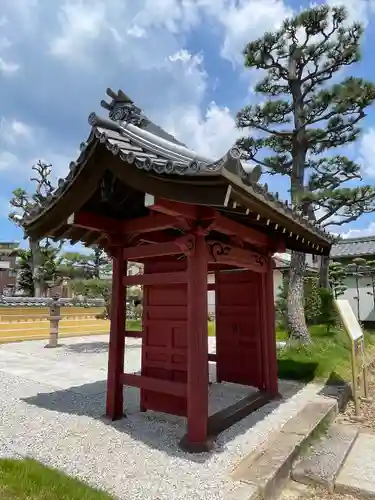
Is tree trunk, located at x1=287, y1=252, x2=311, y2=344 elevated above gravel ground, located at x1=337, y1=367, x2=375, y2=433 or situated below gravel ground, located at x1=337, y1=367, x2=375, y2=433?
above

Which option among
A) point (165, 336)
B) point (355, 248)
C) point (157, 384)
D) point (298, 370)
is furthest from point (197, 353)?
point (355, 248)

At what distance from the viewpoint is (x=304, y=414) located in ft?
14.5

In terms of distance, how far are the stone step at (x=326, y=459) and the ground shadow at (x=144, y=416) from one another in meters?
0.69

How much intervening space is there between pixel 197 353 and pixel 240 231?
1525mm

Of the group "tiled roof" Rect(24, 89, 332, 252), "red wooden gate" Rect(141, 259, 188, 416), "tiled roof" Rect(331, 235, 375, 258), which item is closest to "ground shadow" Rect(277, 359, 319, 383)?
"tiled roof" Rect(24, 89, 332, 252)

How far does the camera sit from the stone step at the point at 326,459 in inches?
121

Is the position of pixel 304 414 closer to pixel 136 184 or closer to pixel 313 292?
pixel 136 184

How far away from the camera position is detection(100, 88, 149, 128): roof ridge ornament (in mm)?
4543

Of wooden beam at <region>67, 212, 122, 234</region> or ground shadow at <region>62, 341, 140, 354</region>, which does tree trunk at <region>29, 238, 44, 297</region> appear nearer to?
ground shadow at <region>62, 341, 140, 354</region>

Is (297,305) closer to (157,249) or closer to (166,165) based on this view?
(157,249)

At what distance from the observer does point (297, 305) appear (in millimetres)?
8805

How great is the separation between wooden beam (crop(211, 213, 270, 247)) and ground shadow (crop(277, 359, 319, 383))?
2.94 meters

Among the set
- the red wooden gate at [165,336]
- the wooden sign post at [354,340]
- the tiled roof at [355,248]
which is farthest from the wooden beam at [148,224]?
the tiled roof at [355,248]

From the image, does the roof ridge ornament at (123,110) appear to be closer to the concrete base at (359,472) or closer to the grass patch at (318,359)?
the concrete base at (359,472)
